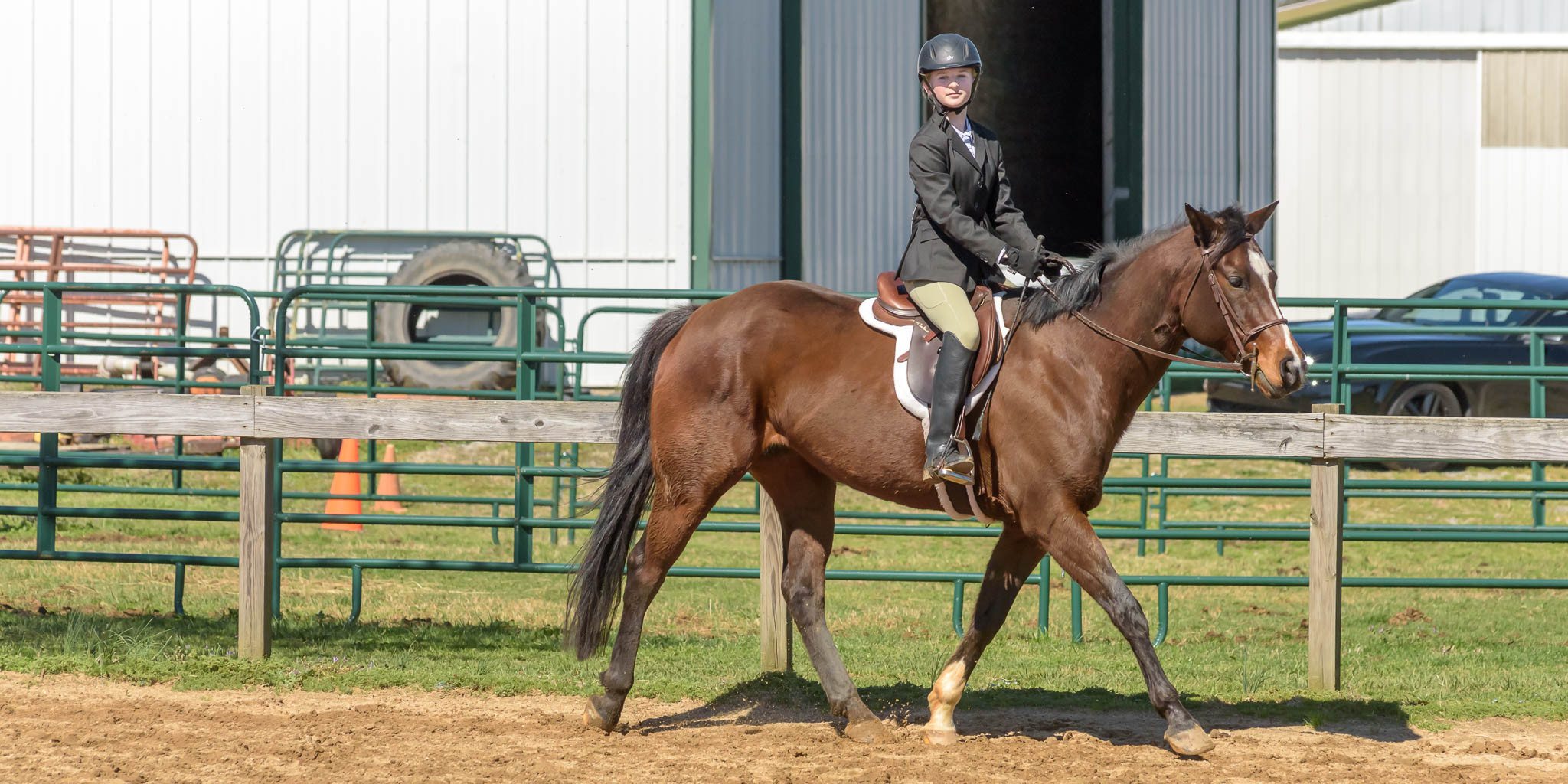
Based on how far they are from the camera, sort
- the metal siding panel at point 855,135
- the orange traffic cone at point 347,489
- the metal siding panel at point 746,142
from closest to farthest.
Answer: the orange traffic cone at point 347,489, the metal siding panel at point 746,142, the metal siding panel at point 855,135

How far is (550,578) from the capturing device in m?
9.29

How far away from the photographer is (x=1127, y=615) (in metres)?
4.64

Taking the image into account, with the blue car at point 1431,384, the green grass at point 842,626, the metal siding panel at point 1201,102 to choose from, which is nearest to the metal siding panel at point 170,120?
the green grass at point 842,626

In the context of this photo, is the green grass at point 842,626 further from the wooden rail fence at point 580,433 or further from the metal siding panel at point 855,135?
the metal siding panel at point 855,135

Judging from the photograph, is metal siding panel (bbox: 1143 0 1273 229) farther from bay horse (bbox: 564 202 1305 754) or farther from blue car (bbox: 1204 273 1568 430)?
bay horse (bbox: 564 202 1305 754)

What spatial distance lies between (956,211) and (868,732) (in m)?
1.87

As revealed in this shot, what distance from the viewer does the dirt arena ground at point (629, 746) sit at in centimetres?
447

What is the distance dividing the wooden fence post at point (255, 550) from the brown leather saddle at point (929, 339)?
112 inches

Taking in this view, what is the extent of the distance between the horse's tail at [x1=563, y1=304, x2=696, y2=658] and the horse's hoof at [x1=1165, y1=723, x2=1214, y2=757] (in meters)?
2.09

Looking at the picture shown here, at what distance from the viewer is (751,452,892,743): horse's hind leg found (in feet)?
17.0

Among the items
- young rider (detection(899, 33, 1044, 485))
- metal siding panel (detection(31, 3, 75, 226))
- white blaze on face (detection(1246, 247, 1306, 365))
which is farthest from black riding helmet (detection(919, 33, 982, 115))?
metal siding panel (detection(31, 3, 75, 226))

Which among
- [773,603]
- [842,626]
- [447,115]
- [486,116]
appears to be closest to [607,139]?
[486,116]

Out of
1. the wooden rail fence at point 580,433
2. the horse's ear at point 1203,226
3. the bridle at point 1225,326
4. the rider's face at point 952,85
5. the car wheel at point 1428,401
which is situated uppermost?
the rider's face at point 952,85

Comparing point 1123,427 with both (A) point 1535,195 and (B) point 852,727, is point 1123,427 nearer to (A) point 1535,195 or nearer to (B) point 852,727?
(B) point 852,727
